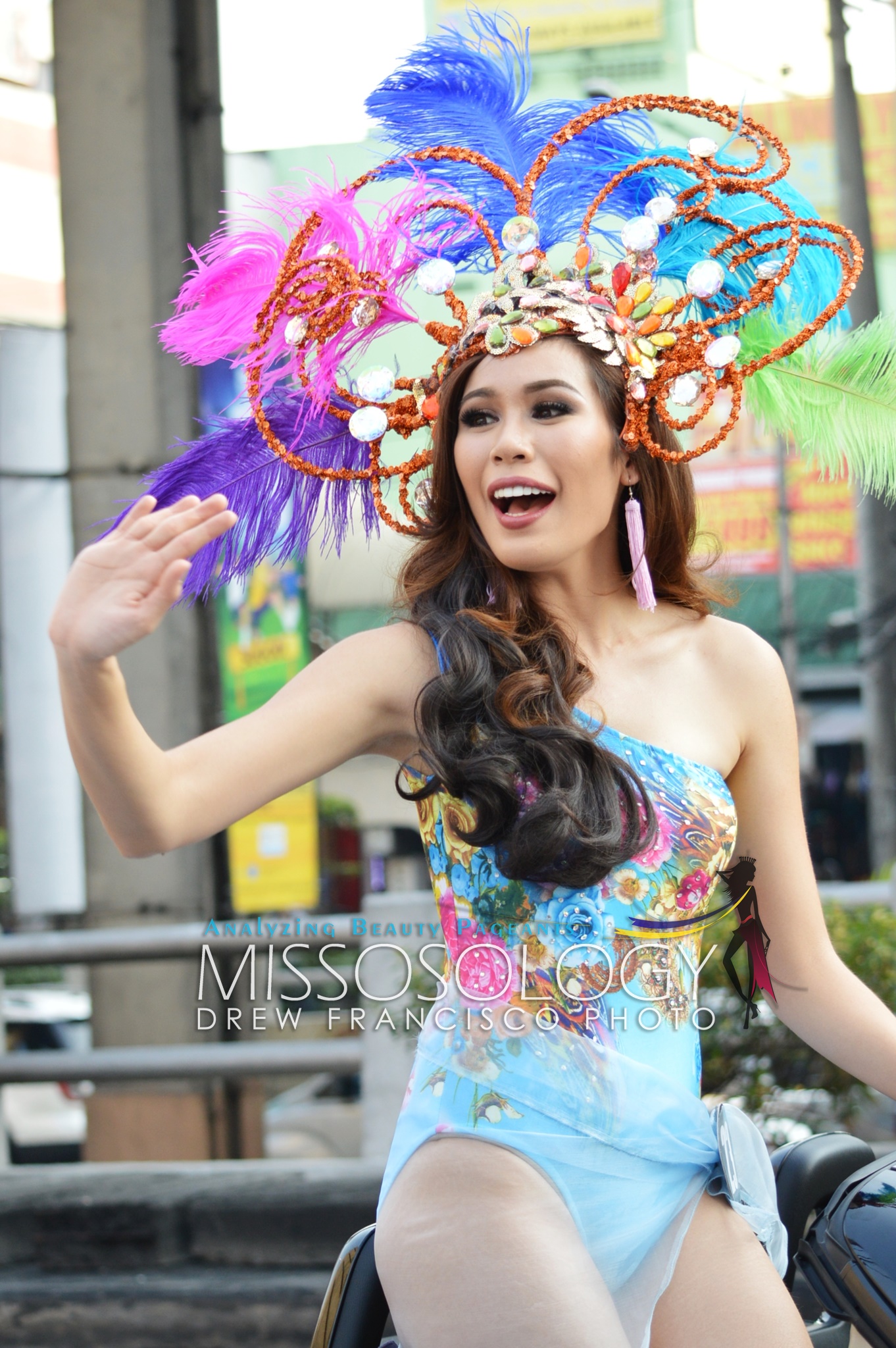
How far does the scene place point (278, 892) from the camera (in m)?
5.81

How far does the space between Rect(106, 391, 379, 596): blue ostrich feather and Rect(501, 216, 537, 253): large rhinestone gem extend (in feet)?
1.22

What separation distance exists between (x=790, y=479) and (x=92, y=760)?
820cm

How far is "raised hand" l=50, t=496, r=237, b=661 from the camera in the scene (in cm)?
136

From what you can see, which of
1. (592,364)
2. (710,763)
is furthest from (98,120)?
(710,763)

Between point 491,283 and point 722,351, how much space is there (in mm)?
385

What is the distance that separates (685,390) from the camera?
1.92 meters

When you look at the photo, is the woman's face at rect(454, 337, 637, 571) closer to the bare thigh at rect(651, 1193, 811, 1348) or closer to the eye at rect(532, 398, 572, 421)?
the eye at rect(532, 398, 572, 421)

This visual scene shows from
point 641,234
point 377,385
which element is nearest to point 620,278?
point 641,234

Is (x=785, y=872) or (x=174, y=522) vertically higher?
(x=174, y=522)

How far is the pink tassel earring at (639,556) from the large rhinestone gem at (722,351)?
23 cm

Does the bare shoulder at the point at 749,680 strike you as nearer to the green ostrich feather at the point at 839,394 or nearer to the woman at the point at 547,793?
the woman at the point at 547,793

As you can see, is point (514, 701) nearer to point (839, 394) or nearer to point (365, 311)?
point (365, 311)

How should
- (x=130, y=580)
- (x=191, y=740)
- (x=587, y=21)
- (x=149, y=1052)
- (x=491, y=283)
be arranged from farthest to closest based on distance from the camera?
(x=587, y=21)
(x=149, y=1052)
(x=491, y=283)
(x=191, y=740)
(x=130, y=580)

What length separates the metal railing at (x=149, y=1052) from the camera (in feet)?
14.0
